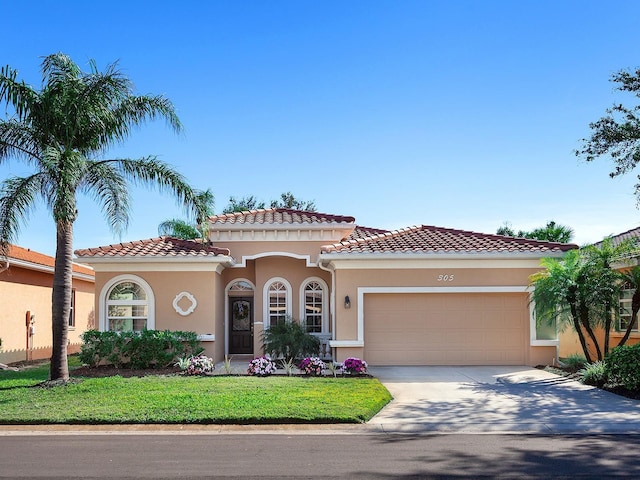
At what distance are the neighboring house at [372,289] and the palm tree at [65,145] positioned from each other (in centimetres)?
388

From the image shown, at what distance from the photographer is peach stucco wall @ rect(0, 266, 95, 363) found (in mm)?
20188

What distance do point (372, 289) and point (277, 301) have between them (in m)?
3.99

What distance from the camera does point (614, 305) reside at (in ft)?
50.4

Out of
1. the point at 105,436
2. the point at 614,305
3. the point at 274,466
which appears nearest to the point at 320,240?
the point at 614,305

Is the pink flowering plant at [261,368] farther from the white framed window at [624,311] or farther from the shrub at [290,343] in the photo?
the white framed window at [624,311]

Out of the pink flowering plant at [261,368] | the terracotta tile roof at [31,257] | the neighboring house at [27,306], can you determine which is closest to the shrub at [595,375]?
the pink flowering plant at [261,368]

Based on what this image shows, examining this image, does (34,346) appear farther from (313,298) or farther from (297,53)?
(297,53)

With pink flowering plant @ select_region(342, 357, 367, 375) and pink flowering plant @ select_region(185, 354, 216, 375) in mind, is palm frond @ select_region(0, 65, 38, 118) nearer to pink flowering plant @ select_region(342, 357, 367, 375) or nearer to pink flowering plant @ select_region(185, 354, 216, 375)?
pink flowering plant @ select_region(185, 354, 216, 375)

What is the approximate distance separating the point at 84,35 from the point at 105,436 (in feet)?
29.5

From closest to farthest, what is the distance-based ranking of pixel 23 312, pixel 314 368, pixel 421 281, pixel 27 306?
pixel 314 368, pixel 421 281, pixel 23 312, pixel 27 306

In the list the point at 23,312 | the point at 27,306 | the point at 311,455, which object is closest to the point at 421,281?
the point at 311,455

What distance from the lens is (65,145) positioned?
14078 mm

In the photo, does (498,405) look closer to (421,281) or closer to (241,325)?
(421,281)

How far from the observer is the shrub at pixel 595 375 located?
45.8 feet
